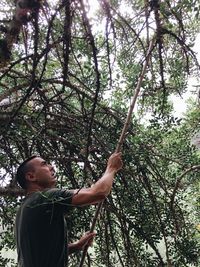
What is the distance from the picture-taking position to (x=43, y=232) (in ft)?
6.48

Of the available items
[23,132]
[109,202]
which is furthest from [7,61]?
[109,202]

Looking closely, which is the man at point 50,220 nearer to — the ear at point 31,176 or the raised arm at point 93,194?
the raised arm at point 93,194

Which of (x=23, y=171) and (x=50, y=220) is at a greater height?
(x=23, y=171)

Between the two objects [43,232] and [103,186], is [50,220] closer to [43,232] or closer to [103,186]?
[43,232]

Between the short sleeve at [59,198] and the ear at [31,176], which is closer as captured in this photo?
the short sleeve at [59,198]

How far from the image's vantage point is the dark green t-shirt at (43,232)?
1948 millimetres

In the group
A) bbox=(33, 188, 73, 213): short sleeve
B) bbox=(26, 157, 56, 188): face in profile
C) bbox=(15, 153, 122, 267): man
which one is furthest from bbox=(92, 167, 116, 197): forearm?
bbox=(26, 157, 56, 188): face in profile

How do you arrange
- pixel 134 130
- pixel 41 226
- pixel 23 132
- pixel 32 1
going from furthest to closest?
pixel 134 130, pixel 23 132, pixel 41 226, pixel 32 1

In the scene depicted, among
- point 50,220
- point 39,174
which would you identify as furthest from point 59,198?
point 39,174

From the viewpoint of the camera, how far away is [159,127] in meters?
3.01

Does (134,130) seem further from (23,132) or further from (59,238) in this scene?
(59,238)

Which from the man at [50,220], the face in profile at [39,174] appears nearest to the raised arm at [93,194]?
the man at [50,220]

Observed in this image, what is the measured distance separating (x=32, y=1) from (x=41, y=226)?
3.26 feet

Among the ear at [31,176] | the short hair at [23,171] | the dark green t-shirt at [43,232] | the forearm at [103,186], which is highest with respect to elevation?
the short hair at [23,171]
